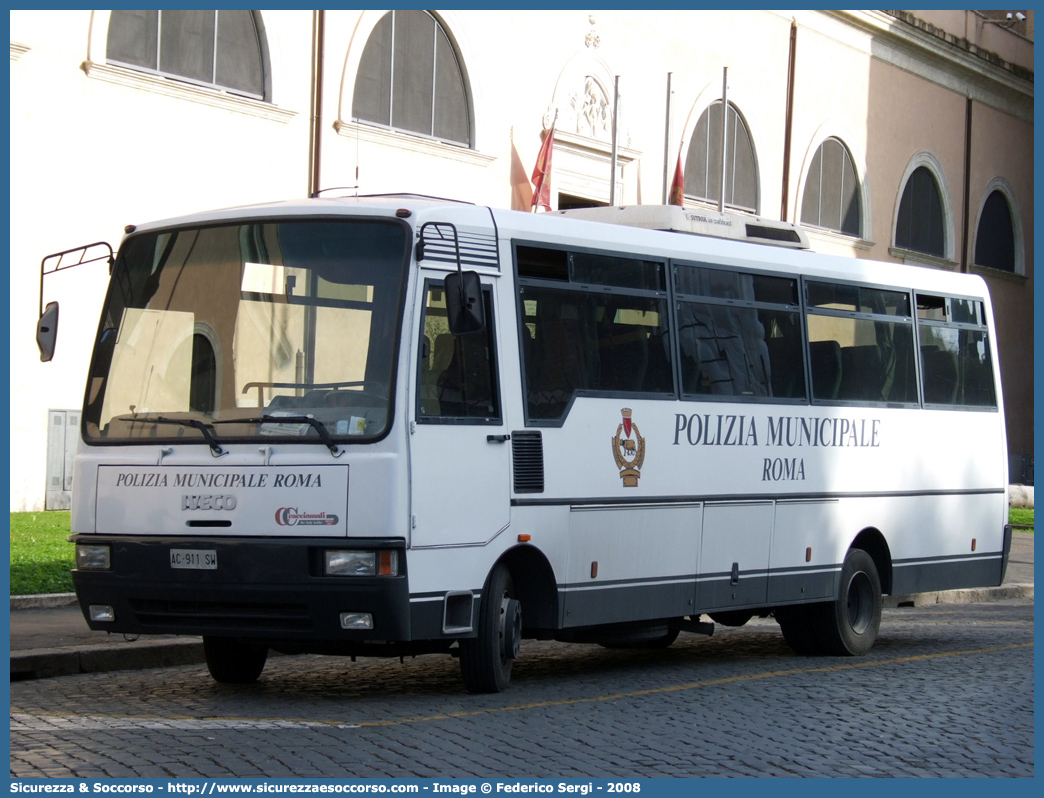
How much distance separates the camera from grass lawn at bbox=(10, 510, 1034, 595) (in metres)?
13.9

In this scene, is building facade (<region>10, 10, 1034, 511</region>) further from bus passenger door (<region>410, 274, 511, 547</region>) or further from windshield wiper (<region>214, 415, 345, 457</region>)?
windshield wiper (<region>214, 415, 345, 457</region>)

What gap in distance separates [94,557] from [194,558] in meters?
0.72

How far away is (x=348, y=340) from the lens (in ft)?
28.7

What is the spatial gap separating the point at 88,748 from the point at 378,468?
213 centimetres

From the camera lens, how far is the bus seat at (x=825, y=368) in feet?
40.0

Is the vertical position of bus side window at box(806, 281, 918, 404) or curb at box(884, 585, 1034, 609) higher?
bus side window at box(806, 281, 918, 404)

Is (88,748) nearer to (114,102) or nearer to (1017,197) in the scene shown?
(114,102)

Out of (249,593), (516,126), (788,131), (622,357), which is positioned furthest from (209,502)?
(788,131)

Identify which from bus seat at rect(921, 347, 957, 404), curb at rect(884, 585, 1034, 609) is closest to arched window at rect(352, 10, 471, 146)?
curb at rect(884, 585, 1034, 609)

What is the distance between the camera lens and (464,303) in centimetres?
862

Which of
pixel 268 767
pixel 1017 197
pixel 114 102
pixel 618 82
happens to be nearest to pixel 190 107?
pixel 114 102

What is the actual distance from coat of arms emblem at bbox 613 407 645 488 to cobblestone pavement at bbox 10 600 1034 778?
135 centimetres

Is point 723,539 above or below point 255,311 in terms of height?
below

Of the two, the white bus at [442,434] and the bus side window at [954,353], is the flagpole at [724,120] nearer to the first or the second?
the bus side window at [954,353]
